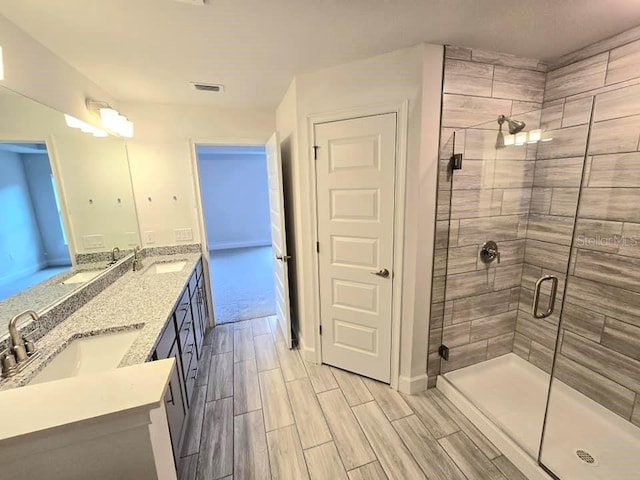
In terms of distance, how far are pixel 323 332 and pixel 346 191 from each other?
1.24 m

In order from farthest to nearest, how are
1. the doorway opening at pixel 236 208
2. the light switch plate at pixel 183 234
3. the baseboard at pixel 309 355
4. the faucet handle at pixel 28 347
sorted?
the doorway opening at pixel 236 208 → the light switch plate at pixel 183 234 → the baseboard at pixel 309 355 → the faucet handle at pixel 28 347

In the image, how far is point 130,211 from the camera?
267cm

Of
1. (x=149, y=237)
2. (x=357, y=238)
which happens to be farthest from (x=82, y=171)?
(x=357, y=238)

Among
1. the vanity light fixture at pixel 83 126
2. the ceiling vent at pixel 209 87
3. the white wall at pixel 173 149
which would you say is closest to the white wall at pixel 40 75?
the vanity light fixture at pixel 83 126

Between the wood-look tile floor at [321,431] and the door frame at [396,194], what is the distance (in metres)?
0.32

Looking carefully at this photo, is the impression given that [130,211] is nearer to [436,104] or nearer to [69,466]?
[69,466]

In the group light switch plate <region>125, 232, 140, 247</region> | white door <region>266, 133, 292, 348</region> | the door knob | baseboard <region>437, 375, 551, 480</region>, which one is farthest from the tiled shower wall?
light switch plate <region>125, 232, 140, 247</region>

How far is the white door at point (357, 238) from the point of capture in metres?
1.92

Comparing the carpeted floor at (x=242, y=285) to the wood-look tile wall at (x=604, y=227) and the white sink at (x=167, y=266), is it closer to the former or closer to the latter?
the white sink at (x=167, y=266)

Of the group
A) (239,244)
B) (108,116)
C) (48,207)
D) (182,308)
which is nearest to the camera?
(48,207)

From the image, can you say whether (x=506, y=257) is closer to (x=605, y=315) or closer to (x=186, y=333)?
(x=605, y=315)

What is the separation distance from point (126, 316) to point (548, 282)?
2970mm

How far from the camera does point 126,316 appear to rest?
5.32 feet

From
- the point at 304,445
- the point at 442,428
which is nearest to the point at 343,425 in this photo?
the point at 304,445
